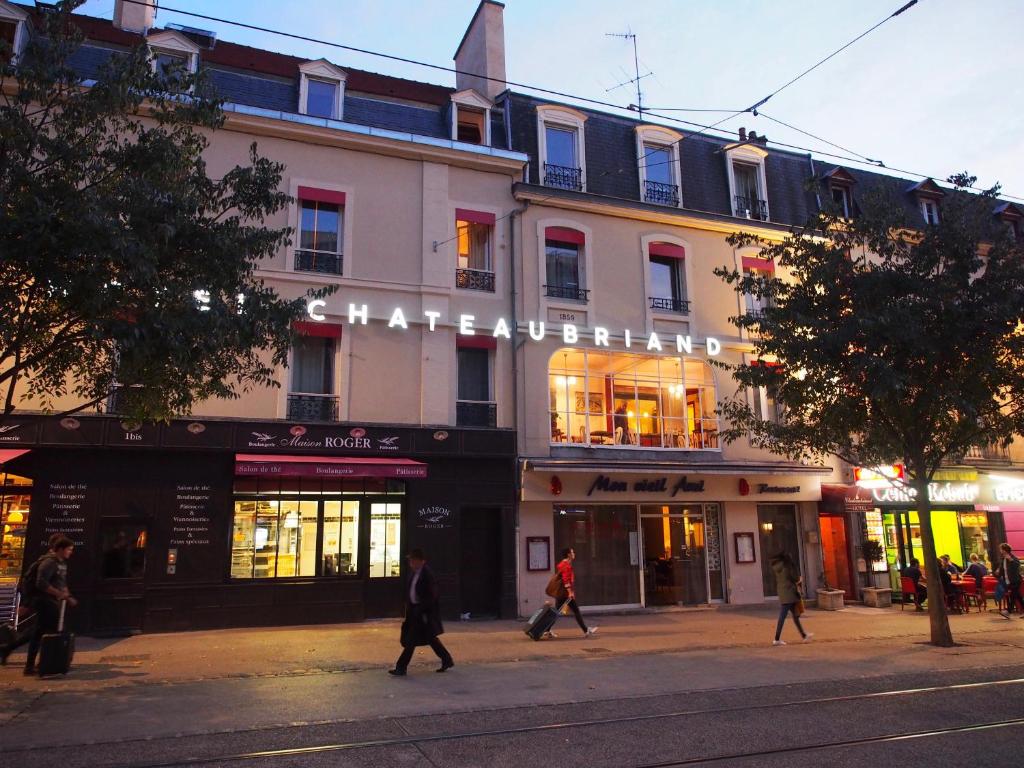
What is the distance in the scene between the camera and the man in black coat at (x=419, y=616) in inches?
380

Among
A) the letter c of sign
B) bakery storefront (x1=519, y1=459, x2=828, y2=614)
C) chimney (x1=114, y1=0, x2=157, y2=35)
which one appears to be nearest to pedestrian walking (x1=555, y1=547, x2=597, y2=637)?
bakery storefront (x1=519, y1=459, x2=828, y2=614)

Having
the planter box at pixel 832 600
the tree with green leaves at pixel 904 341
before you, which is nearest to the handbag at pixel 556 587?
the tree with green leaves at pixel 904 341

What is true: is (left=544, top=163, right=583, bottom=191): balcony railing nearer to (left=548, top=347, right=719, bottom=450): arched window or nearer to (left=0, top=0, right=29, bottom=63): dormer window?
(left=548, top=347, right=719, bottom=450): arched window

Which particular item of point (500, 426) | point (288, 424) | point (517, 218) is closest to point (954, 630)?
point (500, 426)

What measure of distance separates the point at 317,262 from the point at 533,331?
4996 mm

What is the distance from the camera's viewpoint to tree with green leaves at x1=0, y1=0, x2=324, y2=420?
832 cm

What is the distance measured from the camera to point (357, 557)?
14938 mm

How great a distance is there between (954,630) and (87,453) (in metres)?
17.0

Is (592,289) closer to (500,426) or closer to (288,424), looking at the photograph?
(500,426)

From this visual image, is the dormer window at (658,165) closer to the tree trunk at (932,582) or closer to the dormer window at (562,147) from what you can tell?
the dormer window at (562,147)

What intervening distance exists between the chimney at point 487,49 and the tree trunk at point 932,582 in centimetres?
1350

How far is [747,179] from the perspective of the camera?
20.6 meters

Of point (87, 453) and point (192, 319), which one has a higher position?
point (192, 319)

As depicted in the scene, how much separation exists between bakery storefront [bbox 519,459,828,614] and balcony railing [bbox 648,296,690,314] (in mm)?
4147
